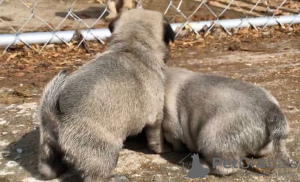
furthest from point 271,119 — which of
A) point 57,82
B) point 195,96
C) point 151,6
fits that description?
point 151,6

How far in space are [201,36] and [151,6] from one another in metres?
1.91

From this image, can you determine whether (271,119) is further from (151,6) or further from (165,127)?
(151,6)

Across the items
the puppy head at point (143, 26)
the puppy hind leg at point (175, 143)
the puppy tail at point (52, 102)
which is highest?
the puppy head at point (143, 26)

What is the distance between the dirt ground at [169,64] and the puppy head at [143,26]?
33.2 inches

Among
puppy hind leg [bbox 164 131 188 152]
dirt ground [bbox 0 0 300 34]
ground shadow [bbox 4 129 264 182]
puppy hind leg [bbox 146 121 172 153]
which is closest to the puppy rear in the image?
ground shadow [bbox 4 129 264 182]

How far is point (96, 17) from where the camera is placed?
8156 millimetres

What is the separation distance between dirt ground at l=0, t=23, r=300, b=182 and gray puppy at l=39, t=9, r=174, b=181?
23 centimetres

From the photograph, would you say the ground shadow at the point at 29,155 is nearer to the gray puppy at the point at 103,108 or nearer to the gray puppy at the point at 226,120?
the gray puppy at the point at 103,108

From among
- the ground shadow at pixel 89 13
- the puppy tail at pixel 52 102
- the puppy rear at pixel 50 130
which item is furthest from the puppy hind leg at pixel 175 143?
the ground shadow at pixel 89 13

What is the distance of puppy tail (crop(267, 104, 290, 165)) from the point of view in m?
3.35

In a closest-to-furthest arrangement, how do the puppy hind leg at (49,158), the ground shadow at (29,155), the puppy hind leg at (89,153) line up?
the puppy hind leg at (89,153)
the puppy hind leg at (49,158)
the ground shadow at (29,155)

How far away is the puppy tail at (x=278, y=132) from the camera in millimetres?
3352

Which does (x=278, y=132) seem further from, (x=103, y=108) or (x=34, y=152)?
(x=34, y=152)

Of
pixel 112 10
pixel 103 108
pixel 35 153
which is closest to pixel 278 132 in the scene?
pixel 103 108
